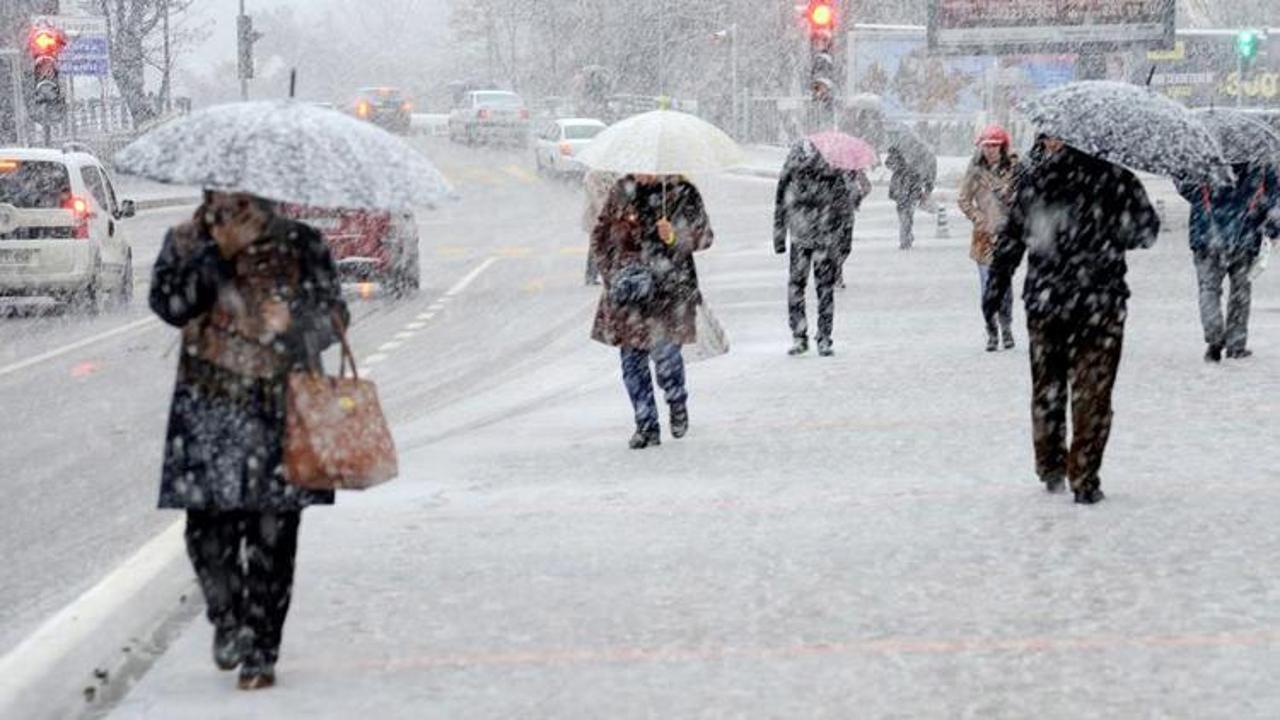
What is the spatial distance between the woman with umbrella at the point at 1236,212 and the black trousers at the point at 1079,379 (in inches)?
207

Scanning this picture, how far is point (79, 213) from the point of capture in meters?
22.3

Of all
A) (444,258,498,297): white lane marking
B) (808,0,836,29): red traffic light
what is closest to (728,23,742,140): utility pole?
(444,258,498,297): white lane marking

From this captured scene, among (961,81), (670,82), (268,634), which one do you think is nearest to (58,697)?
(268,634)

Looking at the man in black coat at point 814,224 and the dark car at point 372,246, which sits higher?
the man in black coat at point 814,224

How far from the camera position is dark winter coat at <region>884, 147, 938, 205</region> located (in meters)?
27.3

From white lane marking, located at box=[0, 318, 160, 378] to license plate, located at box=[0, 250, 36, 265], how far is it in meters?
1.46

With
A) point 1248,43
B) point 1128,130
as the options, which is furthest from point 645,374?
point 1248,43

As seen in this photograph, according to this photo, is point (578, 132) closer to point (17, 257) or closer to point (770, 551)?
point (17, 257)

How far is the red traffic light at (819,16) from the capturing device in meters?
28.4

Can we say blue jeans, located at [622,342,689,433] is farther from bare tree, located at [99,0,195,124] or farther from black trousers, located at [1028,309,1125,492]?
bare tree, located at [99,0,195,124]

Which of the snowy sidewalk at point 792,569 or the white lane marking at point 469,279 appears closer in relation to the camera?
the snowy sidewalk at point 792,569

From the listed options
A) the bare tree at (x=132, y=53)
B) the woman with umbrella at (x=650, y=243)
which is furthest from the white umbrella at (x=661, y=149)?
the bare tree at (x=132, y=53)

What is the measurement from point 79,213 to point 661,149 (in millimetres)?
12464

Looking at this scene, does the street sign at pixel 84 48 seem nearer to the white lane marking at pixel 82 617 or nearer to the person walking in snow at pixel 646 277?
the person walking in snow at pixel 646 277
